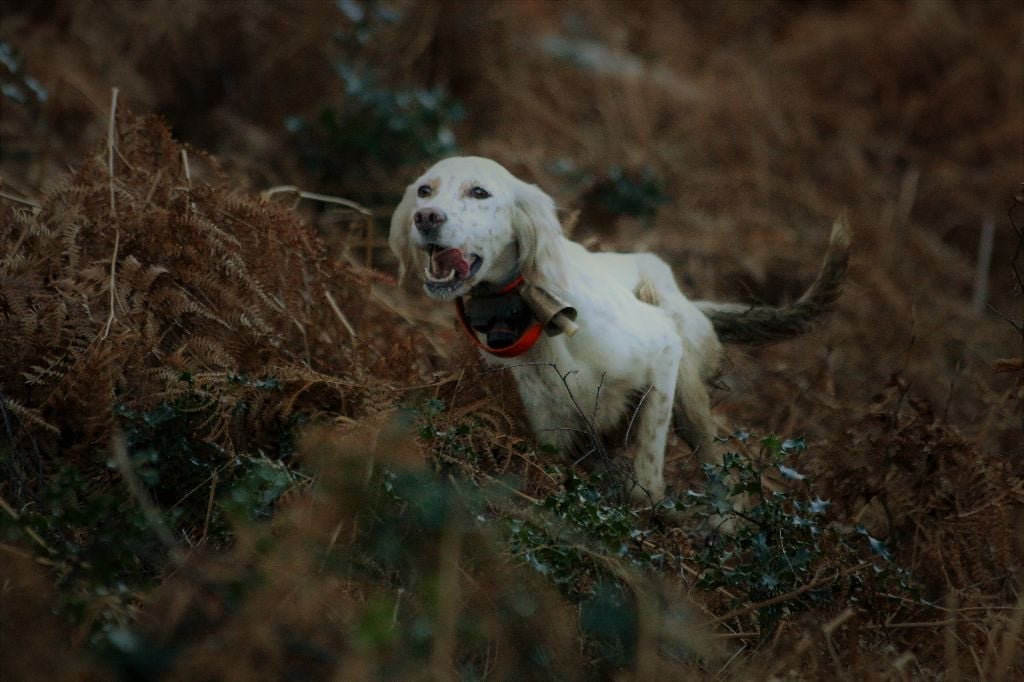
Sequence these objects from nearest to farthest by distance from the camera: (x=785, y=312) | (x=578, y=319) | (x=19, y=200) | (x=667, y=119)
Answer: (x=578, y=319) < (x=19, y=200) < (x=785, y=312) < (x=667, y=119)

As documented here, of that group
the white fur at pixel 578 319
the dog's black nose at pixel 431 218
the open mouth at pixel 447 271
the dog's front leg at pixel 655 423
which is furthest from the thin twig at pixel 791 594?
the dog's black nose at pixel 431 218

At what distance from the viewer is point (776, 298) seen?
6.58m

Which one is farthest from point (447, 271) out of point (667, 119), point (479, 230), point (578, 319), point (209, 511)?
point (667, 119)

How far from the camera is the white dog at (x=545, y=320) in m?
3.40

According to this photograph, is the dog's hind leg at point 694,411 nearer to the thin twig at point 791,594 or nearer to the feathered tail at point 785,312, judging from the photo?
the feathered tail at point 785,312

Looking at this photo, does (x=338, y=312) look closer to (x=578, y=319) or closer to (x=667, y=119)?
(x=578, y=319)

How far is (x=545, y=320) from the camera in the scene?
11.3ft

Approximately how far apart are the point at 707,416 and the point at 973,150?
6079 mm

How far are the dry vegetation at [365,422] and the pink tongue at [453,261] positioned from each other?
0.48 metres

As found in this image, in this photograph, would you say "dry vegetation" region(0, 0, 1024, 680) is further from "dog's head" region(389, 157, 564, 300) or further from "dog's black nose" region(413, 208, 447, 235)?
"dog's black nose" region(413, 208, 447, 235)

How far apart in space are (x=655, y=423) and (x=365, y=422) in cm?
99

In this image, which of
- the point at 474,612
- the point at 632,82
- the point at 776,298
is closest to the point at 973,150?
the point at 632,82

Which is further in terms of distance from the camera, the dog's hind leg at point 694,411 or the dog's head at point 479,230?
the dog's hind leg at point 694,411

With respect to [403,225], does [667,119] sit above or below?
below
